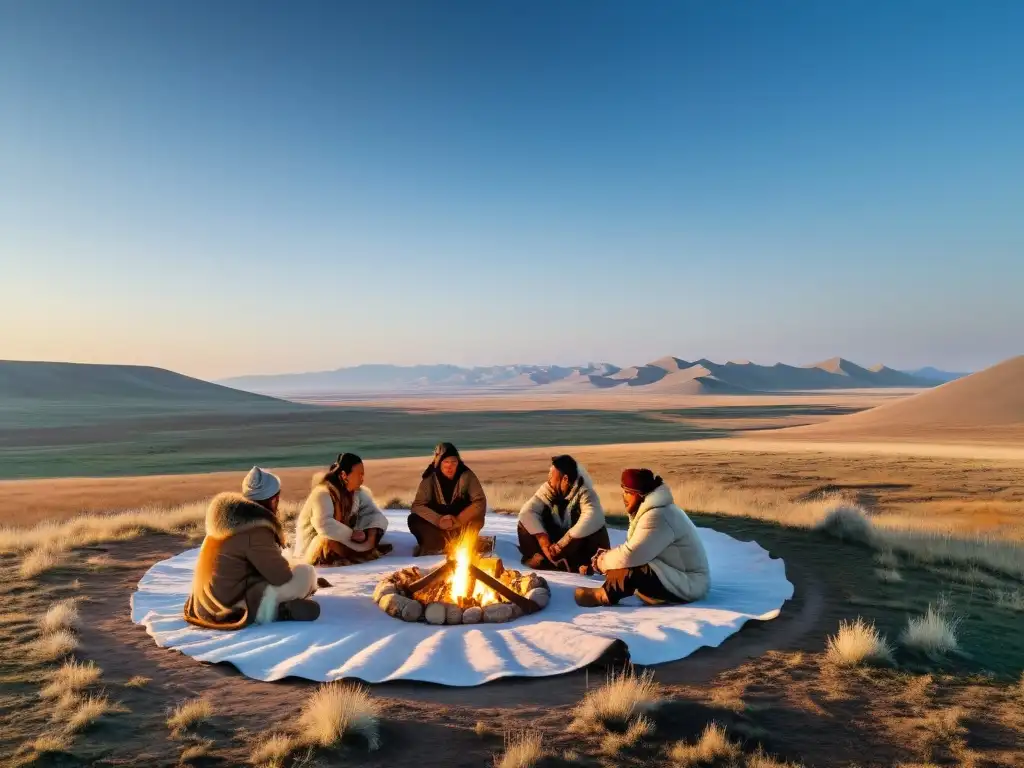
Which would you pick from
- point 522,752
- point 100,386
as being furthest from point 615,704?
point 100,386

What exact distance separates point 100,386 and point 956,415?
105 metres

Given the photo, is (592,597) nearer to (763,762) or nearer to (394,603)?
(394,603)

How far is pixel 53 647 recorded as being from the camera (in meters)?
5.33

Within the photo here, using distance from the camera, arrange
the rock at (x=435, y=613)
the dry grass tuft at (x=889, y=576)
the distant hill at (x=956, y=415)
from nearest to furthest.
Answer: the rock at (x=435, y=613), the dry grass tuft at (x=889, y=576), the distant hill at (x=956, y=415)

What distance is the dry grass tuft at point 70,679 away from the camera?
15.0ft

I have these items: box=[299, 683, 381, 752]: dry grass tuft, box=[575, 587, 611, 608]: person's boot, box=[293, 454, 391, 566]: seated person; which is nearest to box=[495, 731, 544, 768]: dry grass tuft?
box=[299, 683, 381, 752]: dry grass tuft

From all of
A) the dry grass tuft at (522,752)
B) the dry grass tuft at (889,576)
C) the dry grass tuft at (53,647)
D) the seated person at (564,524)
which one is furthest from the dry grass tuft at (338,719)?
the dry grass tuft at (889,576)

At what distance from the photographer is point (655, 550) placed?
6133 mm

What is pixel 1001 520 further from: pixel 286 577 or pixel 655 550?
pixel 286 577

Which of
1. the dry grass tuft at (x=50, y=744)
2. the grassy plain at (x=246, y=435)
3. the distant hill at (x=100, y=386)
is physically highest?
the distant hill at (x=100, y=386)

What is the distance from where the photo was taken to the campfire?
19.4 feet

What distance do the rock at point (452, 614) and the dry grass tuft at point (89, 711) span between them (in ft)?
8.19

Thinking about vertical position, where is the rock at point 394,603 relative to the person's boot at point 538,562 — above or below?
above

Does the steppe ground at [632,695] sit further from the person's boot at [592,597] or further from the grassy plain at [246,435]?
the grassy plain at [246,435]
